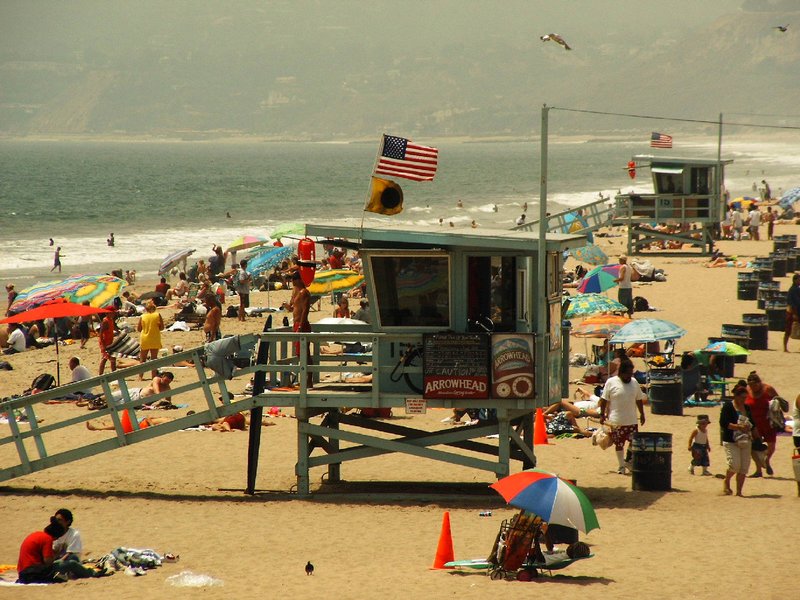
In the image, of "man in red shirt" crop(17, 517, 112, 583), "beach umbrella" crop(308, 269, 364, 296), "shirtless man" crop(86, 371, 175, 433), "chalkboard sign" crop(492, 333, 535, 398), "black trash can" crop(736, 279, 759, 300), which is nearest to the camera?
"man in red shirt" crop(17, 517, 112, 583)

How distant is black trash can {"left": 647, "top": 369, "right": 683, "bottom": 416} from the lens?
18875mm

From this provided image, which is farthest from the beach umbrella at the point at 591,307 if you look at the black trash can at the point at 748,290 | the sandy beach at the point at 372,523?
the black trash can at the point at 748,290

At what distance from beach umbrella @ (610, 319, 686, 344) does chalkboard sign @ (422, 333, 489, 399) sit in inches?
210

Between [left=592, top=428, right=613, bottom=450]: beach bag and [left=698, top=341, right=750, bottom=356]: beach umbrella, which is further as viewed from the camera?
[left=698, top=341, right=750, bottom=356]: beach umbrella

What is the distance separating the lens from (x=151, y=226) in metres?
81.9

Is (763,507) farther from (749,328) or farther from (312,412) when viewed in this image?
(749,328)

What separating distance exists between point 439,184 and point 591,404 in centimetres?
12179

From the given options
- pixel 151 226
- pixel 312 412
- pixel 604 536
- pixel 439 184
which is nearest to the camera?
pixel 604 536

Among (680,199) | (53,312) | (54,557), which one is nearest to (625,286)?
(53,312)

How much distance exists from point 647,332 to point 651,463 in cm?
487

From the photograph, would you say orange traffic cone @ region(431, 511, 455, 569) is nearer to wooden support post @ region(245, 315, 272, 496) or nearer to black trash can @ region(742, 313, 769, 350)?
wooden support post @ region(245, 315, 272, 496)

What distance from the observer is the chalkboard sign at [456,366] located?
46.8ft

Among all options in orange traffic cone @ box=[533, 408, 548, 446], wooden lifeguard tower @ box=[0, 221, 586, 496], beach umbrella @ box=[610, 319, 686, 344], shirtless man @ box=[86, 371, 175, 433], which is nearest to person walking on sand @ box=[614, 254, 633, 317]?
beach umbrella @ box=[610, 319, 686, 344]

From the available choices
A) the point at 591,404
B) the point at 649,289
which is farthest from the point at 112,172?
the point at 591,404
